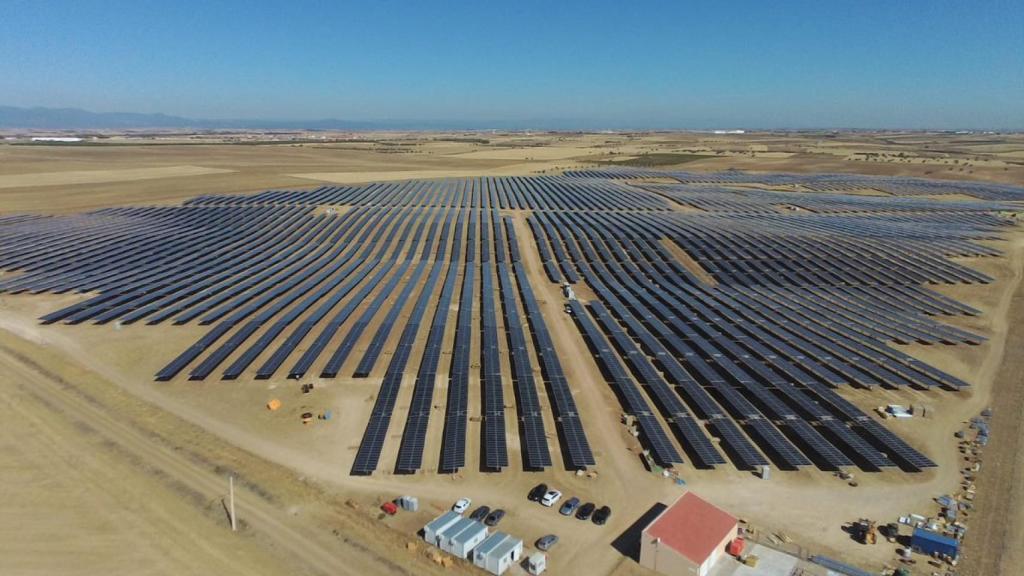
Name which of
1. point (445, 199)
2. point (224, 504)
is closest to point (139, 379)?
point (224, 504)

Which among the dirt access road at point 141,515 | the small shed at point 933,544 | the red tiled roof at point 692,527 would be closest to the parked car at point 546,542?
the red tiled roof at point 692,527

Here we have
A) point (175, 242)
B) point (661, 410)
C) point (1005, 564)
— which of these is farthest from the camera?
point (175, 242)

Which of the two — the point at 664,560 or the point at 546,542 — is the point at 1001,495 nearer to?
the point at 664,560

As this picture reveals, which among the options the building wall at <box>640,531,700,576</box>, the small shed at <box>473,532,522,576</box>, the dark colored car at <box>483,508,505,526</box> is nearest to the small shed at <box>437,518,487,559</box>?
the small shed at <box>473,532,522,576</box>

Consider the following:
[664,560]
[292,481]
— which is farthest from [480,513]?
[292,481]

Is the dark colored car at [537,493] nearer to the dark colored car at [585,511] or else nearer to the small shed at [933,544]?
the dark colored car at [585,511]

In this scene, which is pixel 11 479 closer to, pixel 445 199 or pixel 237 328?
pixel 237 328

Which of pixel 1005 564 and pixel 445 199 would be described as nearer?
pixel 1005 564
